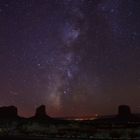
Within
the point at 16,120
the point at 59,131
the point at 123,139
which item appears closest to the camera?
the point at 123,139

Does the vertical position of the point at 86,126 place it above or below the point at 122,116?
above

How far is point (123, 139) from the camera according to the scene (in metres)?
27.9

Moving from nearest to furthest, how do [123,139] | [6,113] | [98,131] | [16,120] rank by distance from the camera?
[123,139], [98,131], [16,120], [6,113]

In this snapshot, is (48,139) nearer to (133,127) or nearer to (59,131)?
(59,131)

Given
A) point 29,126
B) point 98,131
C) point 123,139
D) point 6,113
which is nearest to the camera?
point 123,139

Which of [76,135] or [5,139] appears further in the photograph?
[5,139]

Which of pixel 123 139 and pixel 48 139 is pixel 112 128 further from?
pixel 48 139

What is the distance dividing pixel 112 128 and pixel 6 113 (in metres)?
38.8

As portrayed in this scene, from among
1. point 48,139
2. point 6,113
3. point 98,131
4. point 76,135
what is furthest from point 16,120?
point 6,113

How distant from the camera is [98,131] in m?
29.9

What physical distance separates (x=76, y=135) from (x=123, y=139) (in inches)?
221

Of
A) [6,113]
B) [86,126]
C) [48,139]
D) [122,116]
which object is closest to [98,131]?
[86,126]

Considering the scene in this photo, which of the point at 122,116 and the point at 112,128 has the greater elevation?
the point at 112,128

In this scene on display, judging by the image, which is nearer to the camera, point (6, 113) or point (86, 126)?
point (86, 126)
